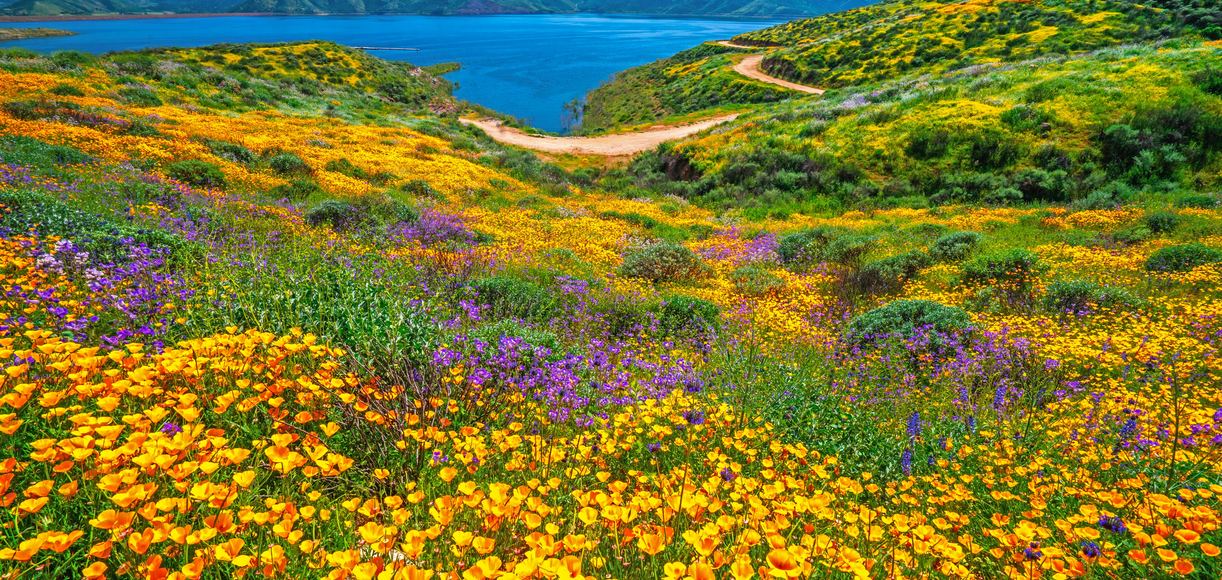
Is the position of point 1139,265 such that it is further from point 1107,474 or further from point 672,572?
point 672,572

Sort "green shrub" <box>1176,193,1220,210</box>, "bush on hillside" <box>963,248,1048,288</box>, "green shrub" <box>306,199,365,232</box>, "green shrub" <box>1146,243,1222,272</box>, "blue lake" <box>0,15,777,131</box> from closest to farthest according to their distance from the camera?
"green shrub" <box>1146,243,1222,272</box> → "bush on hillside" <box>963,248,1048,288</box> → "green shrub" <box>306,199,365,232</box> → "green shrub" <box>1176,193,1220,210</box> → "blue lake" <box>0,15,777,131</box>

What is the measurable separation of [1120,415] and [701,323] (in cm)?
449

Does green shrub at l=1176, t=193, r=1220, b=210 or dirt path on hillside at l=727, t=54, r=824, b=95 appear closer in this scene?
green shrub at l=1176, t=193, r=1220, b=210

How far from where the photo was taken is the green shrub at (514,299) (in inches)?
295

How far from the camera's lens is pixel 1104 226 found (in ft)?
45.2

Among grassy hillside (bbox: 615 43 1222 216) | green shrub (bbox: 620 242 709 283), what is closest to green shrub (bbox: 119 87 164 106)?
grassy hillside (bbox: 615 43 1222 216)

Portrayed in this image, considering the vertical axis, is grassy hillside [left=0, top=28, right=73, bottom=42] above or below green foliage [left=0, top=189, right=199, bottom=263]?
above

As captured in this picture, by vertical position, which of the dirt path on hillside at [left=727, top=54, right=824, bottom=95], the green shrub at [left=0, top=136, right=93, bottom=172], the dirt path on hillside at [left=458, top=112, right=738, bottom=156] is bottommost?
the dirt path on hillside at [left=458, top=112, right=738, bottom=156]

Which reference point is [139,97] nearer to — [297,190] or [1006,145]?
[297,190]

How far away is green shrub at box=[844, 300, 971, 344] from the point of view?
24.6 ft

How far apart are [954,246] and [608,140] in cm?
3037

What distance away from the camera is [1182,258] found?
992cm

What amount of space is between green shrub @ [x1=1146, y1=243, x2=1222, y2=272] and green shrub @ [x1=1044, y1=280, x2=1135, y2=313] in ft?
6.83

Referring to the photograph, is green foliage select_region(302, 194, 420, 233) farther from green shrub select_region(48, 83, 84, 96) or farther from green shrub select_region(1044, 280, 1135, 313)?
green shrub select_region(48, 83, 84, 96)
